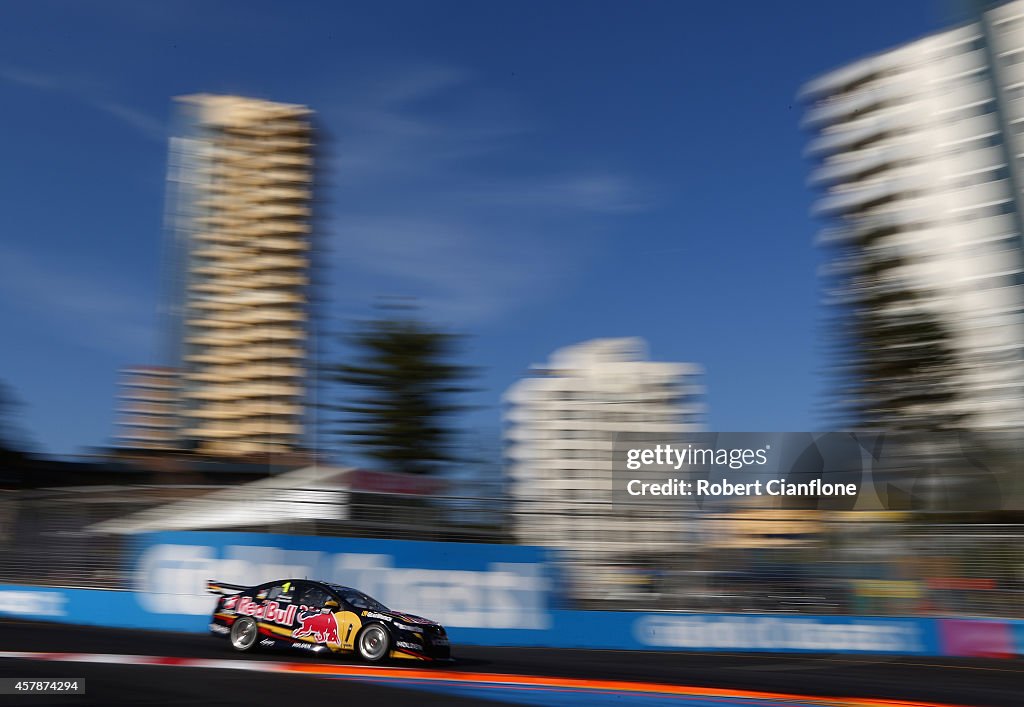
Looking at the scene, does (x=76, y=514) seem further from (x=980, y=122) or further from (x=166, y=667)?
(x=980, y=122)

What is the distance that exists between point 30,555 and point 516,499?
31.9ft

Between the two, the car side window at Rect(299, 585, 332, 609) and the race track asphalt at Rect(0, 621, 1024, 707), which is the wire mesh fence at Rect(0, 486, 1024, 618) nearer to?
the race track asphalt at Rect(0, 621, 1024, 707)

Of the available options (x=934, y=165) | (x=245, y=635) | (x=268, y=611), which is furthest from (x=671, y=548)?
(x=934, y=165)

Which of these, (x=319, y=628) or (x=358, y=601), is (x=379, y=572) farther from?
(x=319, y=628)

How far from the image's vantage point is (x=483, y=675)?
12.2 metres

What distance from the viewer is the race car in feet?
40.7

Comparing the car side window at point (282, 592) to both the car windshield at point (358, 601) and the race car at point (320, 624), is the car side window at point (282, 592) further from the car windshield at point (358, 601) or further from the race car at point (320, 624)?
the car windshield at point (358, 601)

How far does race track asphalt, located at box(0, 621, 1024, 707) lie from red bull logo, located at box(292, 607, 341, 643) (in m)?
0.33

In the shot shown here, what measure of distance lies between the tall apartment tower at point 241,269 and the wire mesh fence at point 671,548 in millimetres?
66702

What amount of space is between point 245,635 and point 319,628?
48.9 inches

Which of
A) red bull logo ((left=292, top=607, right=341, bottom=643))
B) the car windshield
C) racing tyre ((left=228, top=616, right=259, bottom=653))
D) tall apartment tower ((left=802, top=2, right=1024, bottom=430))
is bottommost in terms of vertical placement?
racing tyre ((left=228, top=616, right=259, bottom=653))

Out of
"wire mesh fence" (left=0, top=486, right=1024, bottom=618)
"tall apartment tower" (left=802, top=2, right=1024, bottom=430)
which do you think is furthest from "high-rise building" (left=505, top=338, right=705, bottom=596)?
"wire mesh fence" (left=0, top=486, right=1024, bottom=618)

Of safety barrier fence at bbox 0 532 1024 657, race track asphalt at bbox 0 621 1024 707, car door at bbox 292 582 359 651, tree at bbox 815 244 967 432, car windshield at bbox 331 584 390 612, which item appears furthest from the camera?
tree at bbox 815 244 967 432

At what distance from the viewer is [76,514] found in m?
18.3
